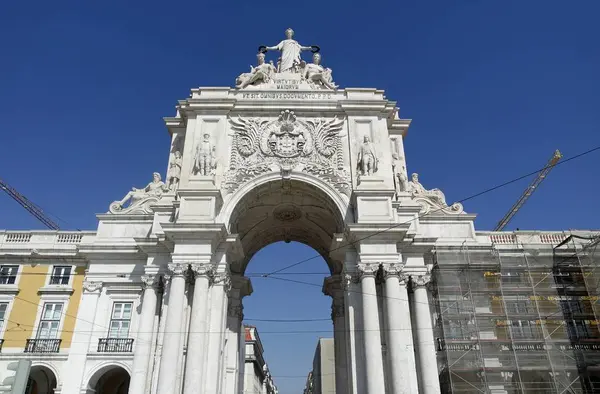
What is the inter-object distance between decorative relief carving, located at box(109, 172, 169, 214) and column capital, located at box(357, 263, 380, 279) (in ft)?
40.0

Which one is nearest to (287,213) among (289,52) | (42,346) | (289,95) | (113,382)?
(289,95)

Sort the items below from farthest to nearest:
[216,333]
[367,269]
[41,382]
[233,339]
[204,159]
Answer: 1. [233,339]
2. [41,382]
3. [204,159]
4. [367,269]
5. [216,333]

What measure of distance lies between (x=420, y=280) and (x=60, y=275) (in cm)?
1989

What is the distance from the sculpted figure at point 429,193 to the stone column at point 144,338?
51.1 ft

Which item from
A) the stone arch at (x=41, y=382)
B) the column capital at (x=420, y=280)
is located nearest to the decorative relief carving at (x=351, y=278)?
the column capital at (x=420, y=280)

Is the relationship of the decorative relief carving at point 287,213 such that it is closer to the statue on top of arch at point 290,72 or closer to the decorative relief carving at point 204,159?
the decorative relief carving at point 204,159

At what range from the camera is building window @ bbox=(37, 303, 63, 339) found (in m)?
25.4

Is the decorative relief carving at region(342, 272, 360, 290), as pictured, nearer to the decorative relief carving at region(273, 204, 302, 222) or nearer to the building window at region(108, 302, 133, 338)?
the decorative relief carving at region(273, 204, 302, 222)

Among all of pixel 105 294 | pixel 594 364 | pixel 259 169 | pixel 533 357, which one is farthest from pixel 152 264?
pixel 594 364

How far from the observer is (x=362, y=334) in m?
22.6

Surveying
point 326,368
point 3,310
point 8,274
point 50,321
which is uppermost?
point 326,368

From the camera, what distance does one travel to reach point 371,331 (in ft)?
71.4

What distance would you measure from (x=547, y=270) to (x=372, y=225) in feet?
33.9

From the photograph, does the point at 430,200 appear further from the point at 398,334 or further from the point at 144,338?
the point at 144,338
